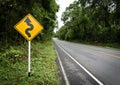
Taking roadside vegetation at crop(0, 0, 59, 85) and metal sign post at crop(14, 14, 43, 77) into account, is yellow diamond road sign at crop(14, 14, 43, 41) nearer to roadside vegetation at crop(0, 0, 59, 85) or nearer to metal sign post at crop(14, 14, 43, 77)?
metal sign post at crop(14, 14, 43, 77)

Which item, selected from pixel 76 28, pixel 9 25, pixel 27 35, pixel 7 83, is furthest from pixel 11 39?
pixel 76 28

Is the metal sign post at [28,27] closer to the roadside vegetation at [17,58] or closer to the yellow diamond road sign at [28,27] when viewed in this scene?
the yellow diamond road sign at [28,27]

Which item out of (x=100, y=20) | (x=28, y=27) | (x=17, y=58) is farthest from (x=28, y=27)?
(x=100, y=20)

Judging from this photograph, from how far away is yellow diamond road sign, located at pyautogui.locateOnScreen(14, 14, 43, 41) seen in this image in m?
6.05

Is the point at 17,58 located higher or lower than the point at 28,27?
lower

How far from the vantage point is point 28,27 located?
6199mm

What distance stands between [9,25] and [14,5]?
1.58 meters

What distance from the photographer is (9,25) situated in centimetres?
1082

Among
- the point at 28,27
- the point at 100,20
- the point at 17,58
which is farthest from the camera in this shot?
the point at 100,20

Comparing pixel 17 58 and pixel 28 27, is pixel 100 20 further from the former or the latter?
pixel 28 27

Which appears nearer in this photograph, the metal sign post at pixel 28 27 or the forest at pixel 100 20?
the metal sign post at pixel 28 27

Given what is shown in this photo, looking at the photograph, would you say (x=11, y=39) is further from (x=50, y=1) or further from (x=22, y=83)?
(x=22, y=83)

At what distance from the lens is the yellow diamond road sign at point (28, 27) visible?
6047 mm

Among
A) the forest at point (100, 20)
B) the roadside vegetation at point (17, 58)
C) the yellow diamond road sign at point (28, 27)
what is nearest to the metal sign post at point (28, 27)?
the yellow diamond road sign at point (28, 27)
